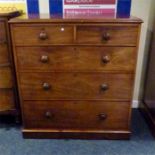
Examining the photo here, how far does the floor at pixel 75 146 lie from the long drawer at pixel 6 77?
1.41 ft

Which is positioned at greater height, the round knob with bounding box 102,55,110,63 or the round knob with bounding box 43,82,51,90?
the round knob with bounding box 102,55,110,63

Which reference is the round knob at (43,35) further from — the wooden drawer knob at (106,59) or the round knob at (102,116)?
the round knob at (102,116)

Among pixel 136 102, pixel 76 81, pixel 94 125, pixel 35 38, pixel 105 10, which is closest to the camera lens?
pixel 35 38

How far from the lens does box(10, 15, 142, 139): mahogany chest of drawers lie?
1448 millimetres

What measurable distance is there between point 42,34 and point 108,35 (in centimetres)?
44

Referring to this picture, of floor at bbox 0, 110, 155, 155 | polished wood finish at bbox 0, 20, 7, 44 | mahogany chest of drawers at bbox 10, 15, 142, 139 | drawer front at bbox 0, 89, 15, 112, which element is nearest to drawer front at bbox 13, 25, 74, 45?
mahogany chest of drawers at bbox 10, 15, 142, 139

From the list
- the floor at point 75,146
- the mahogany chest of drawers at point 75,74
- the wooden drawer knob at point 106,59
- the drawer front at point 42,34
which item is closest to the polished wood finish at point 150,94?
the floor at point 75,146

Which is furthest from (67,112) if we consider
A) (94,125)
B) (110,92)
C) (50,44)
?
(50,44)

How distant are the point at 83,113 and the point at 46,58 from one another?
1.70ft

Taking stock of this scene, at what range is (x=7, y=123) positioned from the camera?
1.96 m

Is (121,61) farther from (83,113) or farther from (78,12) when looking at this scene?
(78,12)

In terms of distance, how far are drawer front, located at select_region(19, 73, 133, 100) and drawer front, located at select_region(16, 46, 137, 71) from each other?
56mm

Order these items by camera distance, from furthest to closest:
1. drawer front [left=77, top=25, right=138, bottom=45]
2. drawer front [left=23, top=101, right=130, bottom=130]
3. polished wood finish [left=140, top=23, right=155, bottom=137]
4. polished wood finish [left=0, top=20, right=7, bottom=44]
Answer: polished wood finish [left=140, top=23, right=155, bottom=137]
drawer front [left=23, top=101, right=130, bottom=130]
polished wood finish [left=0, top=20, right=7, bottom=44]
drawer front [left=77, top=25, right=138, bottom=45]

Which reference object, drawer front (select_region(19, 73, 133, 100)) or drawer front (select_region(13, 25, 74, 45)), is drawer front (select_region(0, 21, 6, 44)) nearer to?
drawer front (select_region(13, 25, 74, 45))
